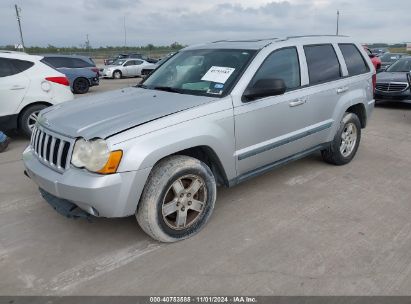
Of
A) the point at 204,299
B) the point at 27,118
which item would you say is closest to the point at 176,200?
the point at 204,299

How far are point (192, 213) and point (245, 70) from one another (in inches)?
58.2

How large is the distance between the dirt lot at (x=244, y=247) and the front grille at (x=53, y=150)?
74 cm

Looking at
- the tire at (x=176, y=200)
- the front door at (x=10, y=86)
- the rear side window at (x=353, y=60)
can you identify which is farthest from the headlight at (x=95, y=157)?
the front door at (x=10, y=86)

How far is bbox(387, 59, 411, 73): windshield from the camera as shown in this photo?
11.1 m

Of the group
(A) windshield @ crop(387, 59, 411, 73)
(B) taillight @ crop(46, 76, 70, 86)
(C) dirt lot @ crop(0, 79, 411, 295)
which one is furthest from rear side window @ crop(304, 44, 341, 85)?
(A) windshield @ crop(387, 59, 411, 73)

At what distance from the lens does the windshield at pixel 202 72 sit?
3.72 metres

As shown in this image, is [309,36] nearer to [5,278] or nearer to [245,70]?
[245,70]

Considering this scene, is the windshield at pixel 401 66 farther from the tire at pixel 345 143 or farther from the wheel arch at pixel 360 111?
the tire at pixel 345 143

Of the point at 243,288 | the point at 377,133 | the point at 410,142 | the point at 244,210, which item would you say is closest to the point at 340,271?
the point at 243,288

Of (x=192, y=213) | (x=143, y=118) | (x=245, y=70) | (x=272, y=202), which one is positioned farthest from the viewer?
(x=272, y=202)

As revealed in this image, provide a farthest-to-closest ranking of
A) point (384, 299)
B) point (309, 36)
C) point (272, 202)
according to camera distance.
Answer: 1. point (309, 36)
2. point (272, 202)
3. point (384, 299)

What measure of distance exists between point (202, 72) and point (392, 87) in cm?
779

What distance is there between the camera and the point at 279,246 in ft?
10.6

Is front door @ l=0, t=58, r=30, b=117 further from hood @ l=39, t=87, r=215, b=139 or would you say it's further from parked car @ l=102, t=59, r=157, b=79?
parked car @ l=102, t=59, r=157, b=79
